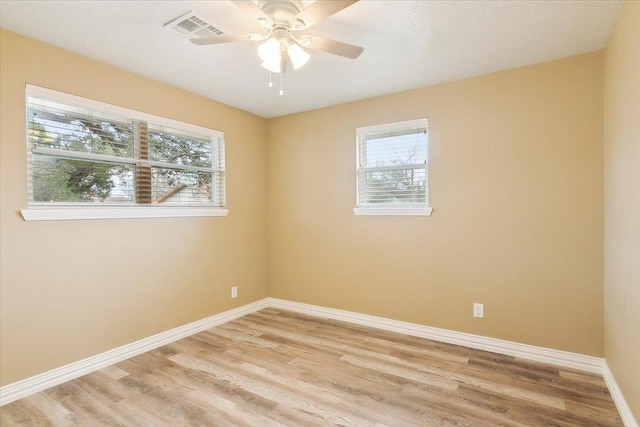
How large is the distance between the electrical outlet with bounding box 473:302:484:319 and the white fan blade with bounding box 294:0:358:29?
2.66 m

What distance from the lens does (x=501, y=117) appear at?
2.88m

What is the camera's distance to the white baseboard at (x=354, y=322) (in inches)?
88.4

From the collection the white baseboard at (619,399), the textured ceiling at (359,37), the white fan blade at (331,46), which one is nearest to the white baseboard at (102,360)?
the textured ceiling at (359,37)

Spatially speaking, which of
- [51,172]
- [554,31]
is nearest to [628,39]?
[554,31]

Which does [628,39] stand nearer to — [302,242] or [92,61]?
[302,242]

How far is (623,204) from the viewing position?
2006 mm

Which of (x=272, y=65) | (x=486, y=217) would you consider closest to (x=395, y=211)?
(x=486, y=217)

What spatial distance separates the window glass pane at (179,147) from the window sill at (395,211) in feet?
5.79

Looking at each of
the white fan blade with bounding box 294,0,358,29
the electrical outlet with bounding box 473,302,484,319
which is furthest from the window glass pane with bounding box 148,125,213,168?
the electrical outlet with bounding box 473,302,484,319

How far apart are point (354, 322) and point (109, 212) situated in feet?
8.69

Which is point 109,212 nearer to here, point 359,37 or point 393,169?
point 359,37

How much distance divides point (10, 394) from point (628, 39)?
4.44 metres

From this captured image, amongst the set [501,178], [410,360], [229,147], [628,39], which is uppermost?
[628,39]

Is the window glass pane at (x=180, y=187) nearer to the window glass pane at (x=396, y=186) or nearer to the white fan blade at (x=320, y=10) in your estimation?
the window glass pane at (x=396, y=186)
